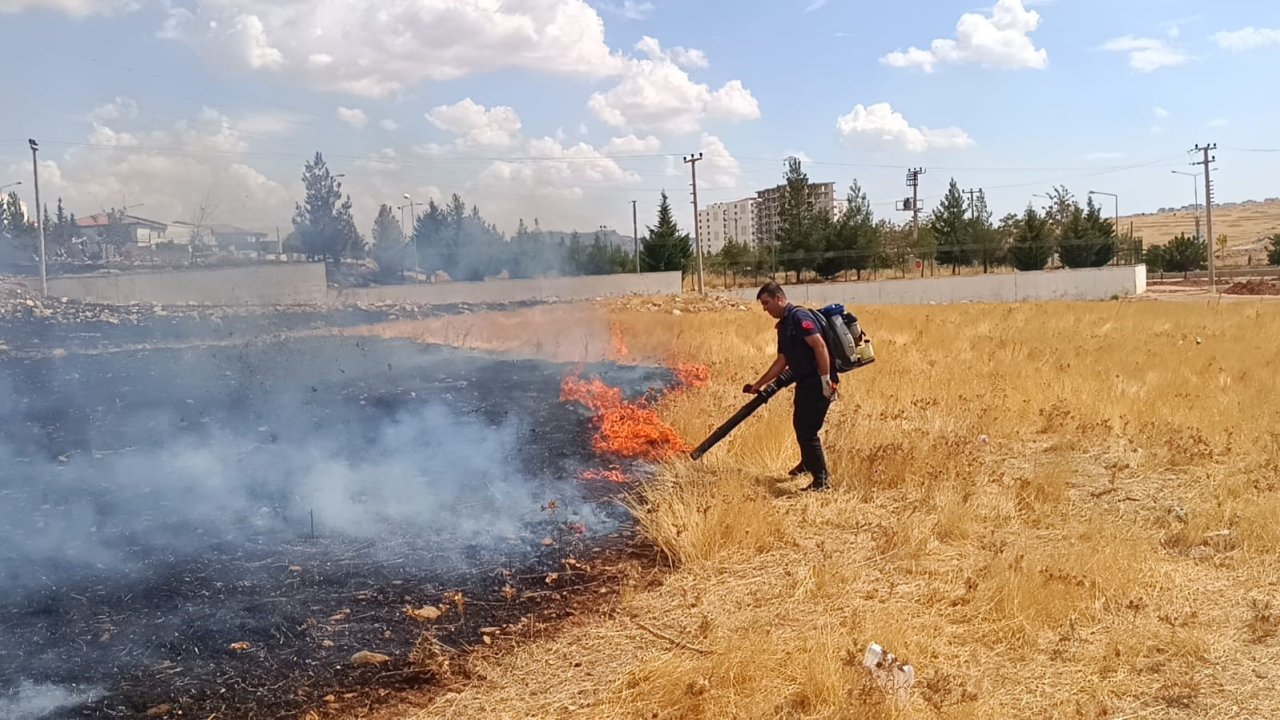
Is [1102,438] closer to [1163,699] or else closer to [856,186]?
[1163,699]

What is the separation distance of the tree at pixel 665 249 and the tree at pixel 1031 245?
17.3 metres

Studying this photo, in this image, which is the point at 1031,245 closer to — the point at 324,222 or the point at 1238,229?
the point at 324,222

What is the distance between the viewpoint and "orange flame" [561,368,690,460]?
807cm

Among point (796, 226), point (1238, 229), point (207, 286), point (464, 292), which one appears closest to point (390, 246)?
point (464, 292)

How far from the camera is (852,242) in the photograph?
45094mm

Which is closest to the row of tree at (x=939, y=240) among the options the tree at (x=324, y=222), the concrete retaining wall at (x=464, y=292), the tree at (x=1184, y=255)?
the tree at (x=1184, y=255)

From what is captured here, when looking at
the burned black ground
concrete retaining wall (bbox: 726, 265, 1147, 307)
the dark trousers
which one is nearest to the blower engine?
the dark trousers

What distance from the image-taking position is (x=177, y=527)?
5797mm

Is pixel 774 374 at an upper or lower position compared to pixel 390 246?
lower

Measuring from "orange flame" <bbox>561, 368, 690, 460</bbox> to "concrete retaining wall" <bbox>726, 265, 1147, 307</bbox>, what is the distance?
27.6 m

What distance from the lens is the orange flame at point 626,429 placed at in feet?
26.5

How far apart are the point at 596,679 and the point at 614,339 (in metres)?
14.0

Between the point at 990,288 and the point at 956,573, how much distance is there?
116ft

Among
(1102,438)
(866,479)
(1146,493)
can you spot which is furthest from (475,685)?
(1102,438)
